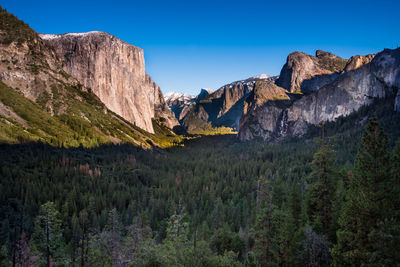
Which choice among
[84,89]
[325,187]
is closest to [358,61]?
[84,89]

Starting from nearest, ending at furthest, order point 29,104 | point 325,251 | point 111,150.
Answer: point 325,251
point 29,104
point 111,150

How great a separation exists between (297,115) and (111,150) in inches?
6021

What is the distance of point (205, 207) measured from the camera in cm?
7569

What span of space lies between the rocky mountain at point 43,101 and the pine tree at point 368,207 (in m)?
113

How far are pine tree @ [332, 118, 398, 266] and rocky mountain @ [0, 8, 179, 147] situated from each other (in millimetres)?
113214

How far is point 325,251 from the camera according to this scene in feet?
57.8

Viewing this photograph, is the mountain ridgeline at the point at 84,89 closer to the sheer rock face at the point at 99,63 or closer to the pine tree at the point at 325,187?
the sheer rock face at the point at 99,63

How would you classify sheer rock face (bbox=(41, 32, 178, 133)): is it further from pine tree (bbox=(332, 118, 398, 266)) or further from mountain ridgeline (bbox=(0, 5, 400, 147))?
pine tree (bbox=(332, 118, 398, 266))

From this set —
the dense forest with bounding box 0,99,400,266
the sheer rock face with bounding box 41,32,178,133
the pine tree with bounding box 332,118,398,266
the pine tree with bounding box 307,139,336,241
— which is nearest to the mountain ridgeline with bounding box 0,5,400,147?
the sheer rock face with bounding box 41,32,178,133

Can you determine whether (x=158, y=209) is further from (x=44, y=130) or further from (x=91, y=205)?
(x=44, y=130)

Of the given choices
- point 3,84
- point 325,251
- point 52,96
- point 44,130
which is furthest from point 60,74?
point 325,251

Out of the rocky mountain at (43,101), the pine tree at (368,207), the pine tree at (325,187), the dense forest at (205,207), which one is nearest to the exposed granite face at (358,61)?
the dense forest at (205,207)

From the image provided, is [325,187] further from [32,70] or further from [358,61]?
[358,61]

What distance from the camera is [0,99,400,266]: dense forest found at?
14.0 metres
